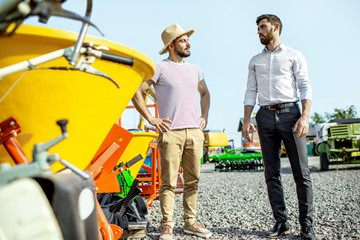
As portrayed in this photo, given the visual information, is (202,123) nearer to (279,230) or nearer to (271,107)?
(271,107)

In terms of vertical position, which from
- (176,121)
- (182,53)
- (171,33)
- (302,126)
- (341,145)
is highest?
(171,33)

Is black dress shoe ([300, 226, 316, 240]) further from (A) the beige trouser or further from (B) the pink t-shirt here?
(B) the pink t-shirt

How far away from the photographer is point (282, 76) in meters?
3.09

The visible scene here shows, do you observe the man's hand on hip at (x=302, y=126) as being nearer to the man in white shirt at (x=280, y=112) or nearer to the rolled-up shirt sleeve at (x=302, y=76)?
the man in white shirt at (x=280, y=112)

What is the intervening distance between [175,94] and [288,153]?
1151 mm

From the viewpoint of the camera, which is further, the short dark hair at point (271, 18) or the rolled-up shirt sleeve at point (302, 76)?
the short dark hair at point (271, 18)

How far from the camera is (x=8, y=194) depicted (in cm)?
88

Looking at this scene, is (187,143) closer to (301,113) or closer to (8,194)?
(301,113)

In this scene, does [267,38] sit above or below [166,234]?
above

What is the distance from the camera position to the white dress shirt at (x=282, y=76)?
9.98 ft

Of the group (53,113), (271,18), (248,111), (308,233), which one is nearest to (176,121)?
(248,111)

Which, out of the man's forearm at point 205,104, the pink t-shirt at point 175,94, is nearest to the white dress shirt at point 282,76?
the man's forearm at point 205,104

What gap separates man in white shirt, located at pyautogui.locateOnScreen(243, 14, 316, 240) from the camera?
9.59 feet

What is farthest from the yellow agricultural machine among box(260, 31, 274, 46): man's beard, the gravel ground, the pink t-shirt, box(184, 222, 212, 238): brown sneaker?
the gravel ground
